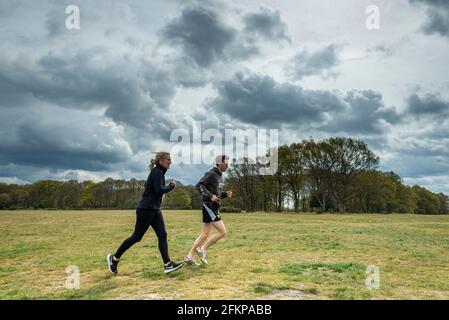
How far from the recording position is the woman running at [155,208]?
7188 millimetres

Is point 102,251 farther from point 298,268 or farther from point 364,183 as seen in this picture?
point 364,183

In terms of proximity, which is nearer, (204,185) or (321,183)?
(204,185)

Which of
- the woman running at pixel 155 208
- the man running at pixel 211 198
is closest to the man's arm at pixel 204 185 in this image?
the man running at pixel 211 198

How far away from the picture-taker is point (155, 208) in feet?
23.8

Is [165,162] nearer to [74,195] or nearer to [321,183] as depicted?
[321,183]

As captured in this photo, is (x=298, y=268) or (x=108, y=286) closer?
(x=108, y=286)

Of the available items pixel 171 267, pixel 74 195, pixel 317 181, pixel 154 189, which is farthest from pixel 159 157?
pixel 74 195

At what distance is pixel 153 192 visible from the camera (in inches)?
286

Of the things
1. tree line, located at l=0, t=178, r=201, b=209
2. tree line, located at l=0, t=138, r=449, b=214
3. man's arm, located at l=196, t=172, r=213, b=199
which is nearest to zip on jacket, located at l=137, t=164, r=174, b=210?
man's arm, located at l=196, t=172, r=213, b=199

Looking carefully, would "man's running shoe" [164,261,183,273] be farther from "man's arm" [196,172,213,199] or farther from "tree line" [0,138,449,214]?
"tree line" [0,138,449,214]

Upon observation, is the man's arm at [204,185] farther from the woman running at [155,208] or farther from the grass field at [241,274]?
the grass field at [241,274]
